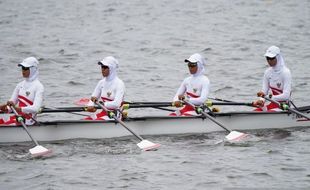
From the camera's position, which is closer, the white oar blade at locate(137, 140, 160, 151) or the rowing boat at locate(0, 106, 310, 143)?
the white oar blade at locate(137, 140, 160, 151)

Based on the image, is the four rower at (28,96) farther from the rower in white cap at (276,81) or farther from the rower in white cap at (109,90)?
the rower in white cap at (276,81)

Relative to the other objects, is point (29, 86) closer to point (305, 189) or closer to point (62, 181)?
point (62, 181)

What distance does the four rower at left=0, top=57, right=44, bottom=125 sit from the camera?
17.6 metres

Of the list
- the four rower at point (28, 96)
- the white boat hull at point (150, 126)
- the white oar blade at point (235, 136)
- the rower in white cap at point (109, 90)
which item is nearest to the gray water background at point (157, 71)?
the white boat hull at point (150, 126)

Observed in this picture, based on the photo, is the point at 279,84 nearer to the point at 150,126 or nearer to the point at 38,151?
the point at 150,126

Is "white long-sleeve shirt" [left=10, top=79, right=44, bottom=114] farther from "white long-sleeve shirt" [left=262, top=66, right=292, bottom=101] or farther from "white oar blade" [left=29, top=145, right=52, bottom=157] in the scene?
"white long-sleeve shirt" [left=262, top=66, right=292, bottom=101]

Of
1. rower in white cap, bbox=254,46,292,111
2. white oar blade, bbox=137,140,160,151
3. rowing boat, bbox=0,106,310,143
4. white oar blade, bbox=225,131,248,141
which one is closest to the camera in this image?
white oar blade, bbox=137,140,160,151

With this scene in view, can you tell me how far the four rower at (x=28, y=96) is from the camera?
1761 centimetres

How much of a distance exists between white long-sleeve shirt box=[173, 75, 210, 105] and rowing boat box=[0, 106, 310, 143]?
21.0 inches

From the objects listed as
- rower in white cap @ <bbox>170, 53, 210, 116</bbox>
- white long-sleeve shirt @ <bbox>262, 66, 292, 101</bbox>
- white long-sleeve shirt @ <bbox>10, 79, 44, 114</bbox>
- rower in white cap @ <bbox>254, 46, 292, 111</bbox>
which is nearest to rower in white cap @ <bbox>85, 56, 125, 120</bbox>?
white long-sleeve shirt @ <bbox>10, 79, 44, 114</bbox>

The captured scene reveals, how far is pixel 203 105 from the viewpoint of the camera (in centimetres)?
1864

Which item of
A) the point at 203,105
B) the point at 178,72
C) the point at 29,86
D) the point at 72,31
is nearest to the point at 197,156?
the point at 203,105

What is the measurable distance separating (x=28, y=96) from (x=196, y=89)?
14.4 ft

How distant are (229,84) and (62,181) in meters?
12.7
